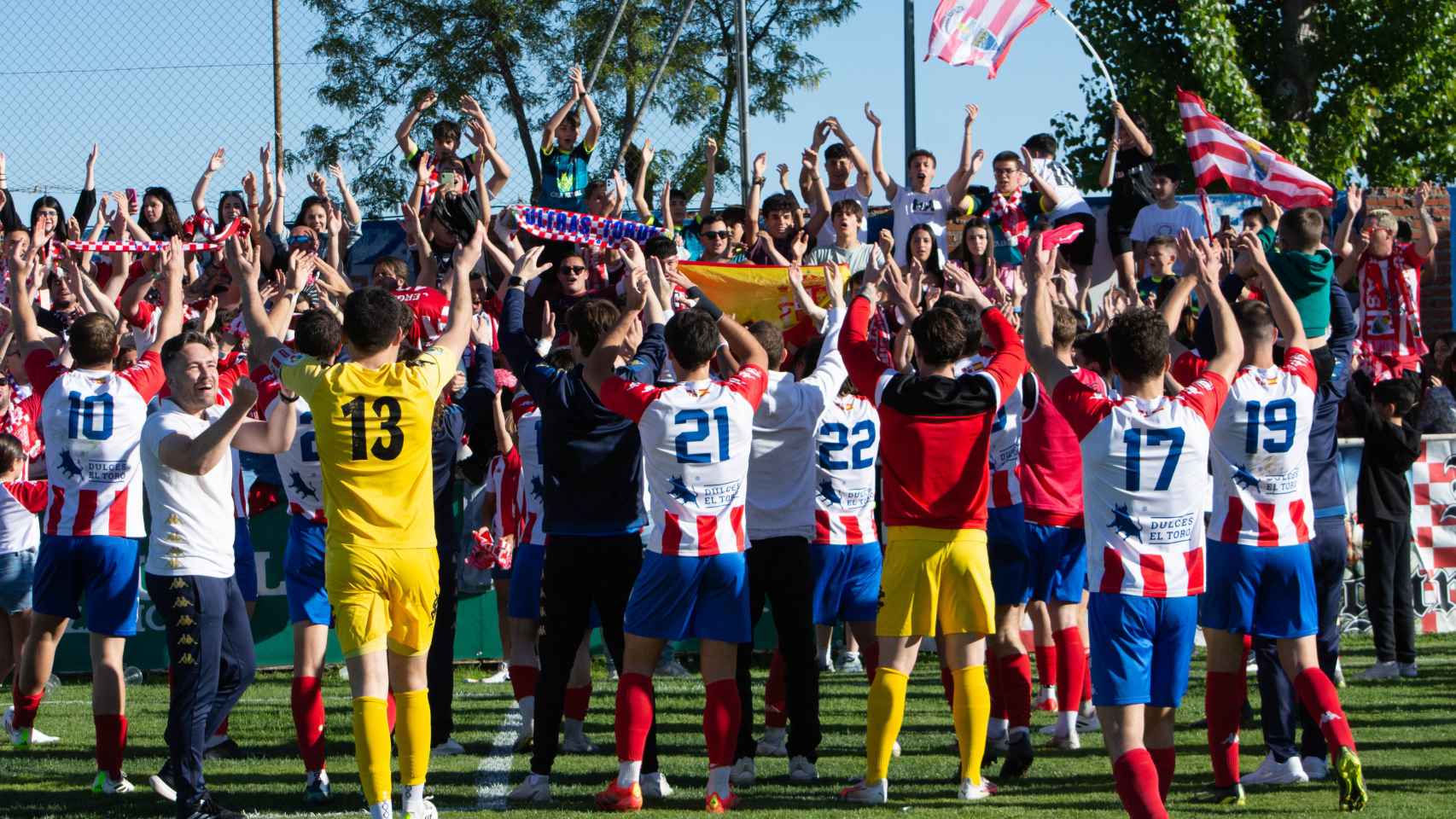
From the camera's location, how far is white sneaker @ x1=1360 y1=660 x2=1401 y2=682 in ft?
37.0

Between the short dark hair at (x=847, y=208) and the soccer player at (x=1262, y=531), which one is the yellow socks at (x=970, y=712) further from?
the short dark hair at (x=847, y=208)

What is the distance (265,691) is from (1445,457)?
9.29 metres

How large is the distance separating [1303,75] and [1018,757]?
67.6ft

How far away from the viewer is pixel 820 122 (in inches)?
584

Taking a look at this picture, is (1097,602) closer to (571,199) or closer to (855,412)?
(855,412)

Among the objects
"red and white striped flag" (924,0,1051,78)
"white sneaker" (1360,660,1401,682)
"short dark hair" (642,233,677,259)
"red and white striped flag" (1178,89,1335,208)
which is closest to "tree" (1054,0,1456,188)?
"red and white striped flag" (924,0,1051,78)

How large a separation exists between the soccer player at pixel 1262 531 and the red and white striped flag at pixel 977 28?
8.50 m

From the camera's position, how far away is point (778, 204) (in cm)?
1409

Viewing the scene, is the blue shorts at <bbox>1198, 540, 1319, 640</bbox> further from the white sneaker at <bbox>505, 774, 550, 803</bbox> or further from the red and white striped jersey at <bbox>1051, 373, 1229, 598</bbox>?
the white sneaker at <bbox>505, 774, 550, 803</bbox>

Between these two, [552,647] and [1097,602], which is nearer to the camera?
[1097,602]

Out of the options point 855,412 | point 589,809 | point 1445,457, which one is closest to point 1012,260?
point 1445,457

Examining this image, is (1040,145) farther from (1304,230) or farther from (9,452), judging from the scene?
(9,452)

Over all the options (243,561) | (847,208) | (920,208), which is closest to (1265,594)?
(243,561)

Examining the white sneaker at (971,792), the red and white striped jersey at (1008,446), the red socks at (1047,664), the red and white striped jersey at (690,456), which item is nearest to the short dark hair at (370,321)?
the red and white striped jersey at (690,456)
